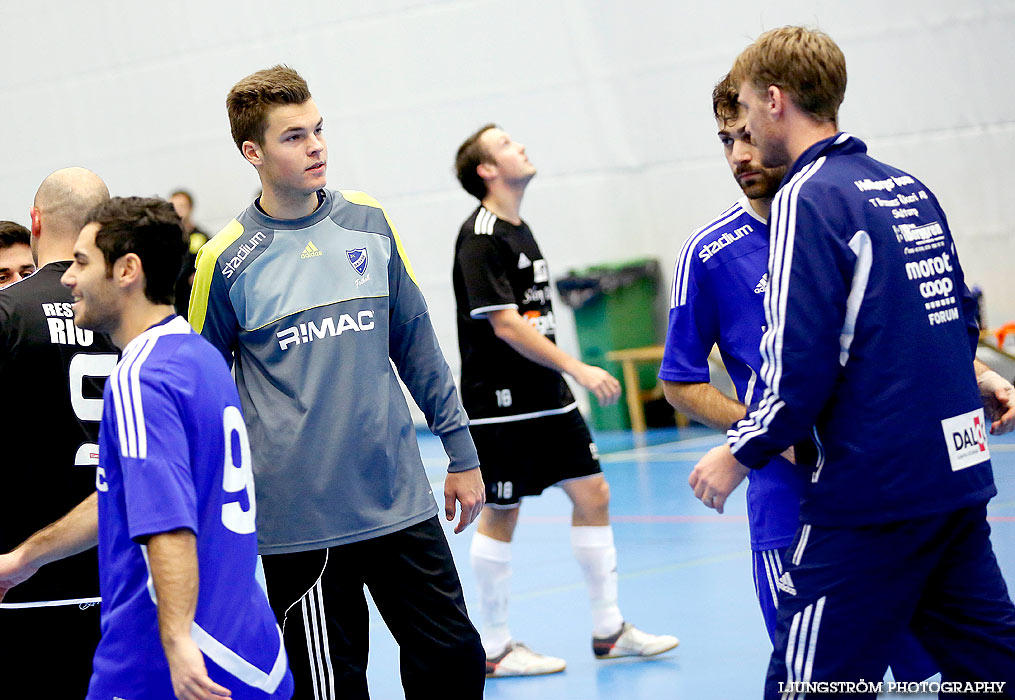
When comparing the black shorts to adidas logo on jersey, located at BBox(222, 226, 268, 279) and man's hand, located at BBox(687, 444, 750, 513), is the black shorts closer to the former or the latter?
adidas logo on jersey, located at BBox(222, 226, 268, 279)

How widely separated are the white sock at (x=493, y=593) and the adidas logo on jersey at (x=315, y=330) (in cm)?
196

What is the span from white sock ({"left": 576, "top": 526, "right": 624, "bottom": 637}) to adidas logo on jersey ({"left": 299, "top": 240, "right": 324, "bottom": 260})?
2148mm

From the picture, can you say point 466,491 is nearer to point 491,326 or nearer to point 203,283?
point 203,283

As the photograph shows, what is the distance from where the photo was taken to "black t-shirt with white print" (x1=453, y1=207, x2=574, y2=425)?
4.95 meters

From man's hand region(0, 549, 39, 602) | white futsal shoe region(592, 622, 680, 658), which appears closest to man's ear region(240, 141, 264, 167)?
man's hand region(0, 549, 39, 602)

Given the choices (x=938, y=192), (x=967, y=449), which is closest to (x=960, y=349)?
(x=967, y=449)

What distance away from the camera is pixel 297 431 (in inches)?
123

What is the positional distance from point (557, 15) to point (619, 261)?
2301 mm

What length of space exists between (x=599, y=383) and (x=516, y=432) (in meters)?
0.53

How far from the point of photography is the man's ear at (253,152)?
3.25m

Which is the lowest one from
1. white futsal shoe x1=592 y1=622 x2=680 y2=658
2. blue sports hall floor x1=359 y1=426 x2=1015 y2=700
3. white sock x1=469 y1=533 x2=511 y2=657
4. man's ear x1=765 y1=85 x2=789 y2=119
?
blue sports hall floor x1=359 y1=426 x2=1015 y2=700

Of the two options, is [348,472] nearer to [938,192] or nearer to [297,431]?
[297,431]

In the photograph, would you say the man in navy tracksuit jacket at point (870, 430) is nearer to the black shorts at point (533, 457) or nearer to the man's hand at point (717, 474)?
the man's hand at point (717, 474)

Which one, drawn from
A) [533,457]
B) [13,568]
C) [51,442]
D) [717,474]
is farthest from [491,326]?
[13,568]
